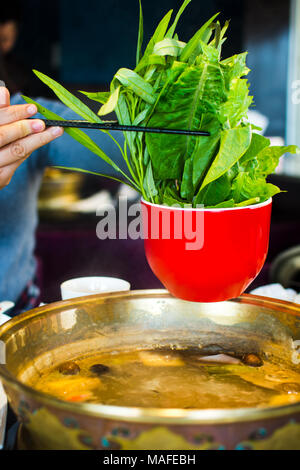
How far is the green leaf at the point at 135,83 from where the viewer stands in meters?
0.66

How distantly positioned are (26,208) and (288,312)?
4.17 ft

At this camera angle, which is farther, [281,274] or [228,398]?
[281,274]

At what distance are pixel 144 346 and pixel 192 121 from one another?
1.35ft

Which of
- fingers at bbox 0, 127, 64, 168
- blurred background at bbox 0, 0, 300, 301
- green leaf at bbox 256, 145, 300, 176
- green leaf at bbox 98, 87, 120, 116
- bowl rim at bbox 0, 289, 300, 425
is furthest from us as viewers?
blurred background at bbox 0, 0, 300, 301

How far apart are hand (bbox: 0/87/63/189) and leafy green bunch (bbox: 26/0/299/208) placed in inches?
3.1

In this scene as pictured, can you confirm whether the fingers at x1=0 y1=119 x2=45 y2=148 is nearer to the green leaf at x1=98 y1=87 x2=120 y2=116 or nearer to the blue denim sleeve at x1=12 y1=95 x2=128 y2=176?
the green leaf at x1=98 y1=87 x2=120 y2=116

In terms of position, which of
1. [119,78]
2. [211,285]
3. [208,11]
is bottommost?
[211,285]

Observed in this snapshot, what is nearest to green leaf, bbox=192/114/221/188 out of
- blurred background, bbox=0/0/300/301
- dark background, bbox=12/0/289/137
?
blurred background, bbox=0/0/300/301

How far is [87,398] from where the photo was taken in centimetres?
71

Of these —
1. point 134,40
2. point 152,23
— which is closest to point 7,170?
point 152,23

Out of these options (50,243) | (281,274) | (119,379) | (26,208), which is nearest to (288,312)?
(119,379)

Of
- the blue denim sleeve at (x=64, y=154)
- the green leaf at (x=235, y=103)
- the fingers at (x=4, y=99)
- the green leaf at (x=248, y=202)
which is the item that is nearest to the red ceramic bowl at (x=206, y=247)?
the green leaf at (x=248, y=202)

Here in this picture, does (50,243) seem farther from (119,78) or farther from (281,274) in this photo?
(119,78)

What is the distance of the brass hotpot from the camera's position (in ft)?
1.61
